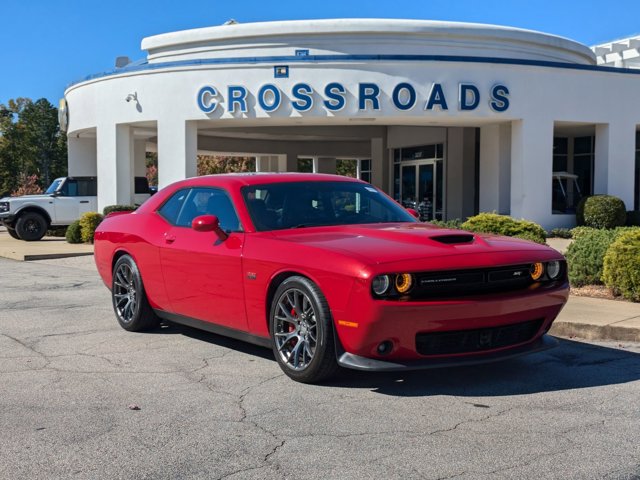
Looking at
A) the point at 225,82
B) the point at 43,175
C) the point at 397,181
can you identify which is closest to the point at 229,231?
the point at 225,82

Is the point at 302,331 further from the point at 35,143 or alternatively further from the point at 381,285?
the point at 35,143

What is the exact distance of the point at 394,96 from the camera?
65.1ft

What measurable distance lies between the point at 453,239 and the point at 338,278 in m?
0.99

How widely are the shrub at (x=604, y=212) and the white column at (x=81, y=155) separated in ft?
57.8

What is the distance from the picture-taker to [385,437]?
13.8ft

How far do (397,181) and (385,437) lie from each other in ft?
84.3

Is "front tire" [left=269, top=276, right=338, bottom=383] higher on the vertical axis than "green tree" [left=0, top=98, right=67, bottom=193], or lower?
lower

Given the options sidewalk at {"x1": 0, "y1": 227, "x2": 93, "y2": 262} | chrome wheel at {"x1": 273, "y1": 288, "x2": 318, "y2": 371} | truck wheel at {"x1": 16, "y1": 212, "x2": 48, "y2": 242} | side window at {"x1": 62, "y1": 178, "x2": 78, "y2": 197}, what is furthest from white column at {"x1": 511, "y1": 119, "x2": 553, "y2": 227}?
chrome wheel at {"x1": 273, "y1": 288, "x2": 318, "y2": 371}

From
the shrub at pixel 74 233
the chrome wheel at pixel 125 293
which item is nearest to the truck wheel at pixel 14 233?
the shrub at pixel 74 233

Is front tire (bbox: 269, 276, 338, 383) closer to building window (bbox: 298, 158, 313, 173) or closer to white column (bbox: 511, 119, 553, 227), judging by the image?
white column (bbox: 511, 119, 553, 227)

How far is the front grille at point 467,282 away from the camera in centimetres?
483

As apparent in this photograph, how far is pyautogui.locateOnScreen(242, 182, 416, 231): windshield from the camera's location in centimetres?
603

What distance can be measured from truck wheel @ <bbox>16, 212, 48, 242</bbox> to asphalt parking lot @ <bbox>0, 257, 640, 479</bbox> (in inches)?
592

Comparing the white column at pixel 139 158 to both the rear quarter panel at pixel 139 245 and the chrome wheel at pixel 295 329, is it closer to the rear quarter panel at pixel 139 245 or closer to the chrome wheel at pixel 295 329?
the rear quarter panel at pixel 139 245
